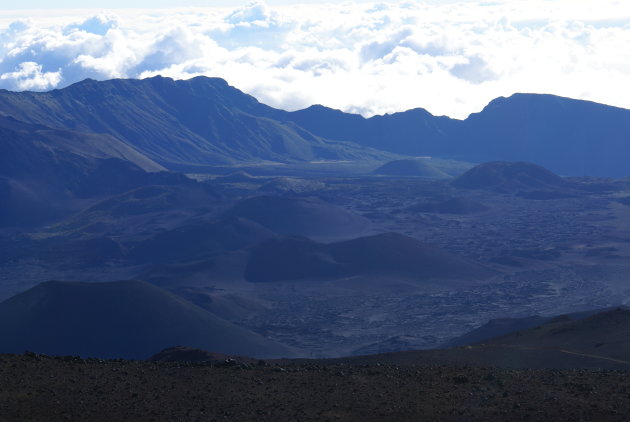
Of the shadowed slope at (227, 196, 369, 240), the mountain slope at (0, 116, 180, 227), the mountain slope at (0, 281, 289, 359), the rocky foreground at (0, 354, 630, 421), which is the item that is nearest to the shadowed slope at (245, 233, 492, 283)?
the shadowed slope at (227, 196, 369, 240)

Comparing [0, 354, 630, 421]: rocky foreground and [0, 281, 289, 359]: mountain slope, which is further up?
[0, 354, 630, 421]: rocky foreground

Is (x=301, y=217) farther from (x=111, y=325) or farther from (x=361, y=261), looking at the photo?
(x=111, y=325)

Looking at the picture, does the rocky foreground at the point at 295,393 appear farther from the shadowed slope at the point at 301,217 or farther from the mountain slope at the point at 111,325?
the shadowed slope at the point at 301,217

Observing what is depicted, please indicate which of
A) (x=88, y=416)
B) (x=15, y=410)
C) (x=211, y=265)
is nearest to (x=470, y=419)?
(x=88, y=416)

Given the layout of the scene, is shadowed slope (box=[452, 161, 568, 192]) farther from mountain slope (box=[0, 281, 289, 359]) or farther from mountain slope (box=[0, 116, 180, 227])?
mountain slope (box=[0, 281, 289, 359])

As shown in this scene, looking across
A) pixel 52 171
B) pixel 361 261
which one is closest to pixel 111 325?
pixel 361 261

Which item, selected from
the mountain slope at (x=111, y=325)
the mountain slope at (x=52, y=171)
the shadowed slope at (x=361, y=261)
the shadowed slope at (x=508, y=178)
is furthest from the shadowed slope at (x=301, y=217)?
the mountain slope at (x=111, y=325)
